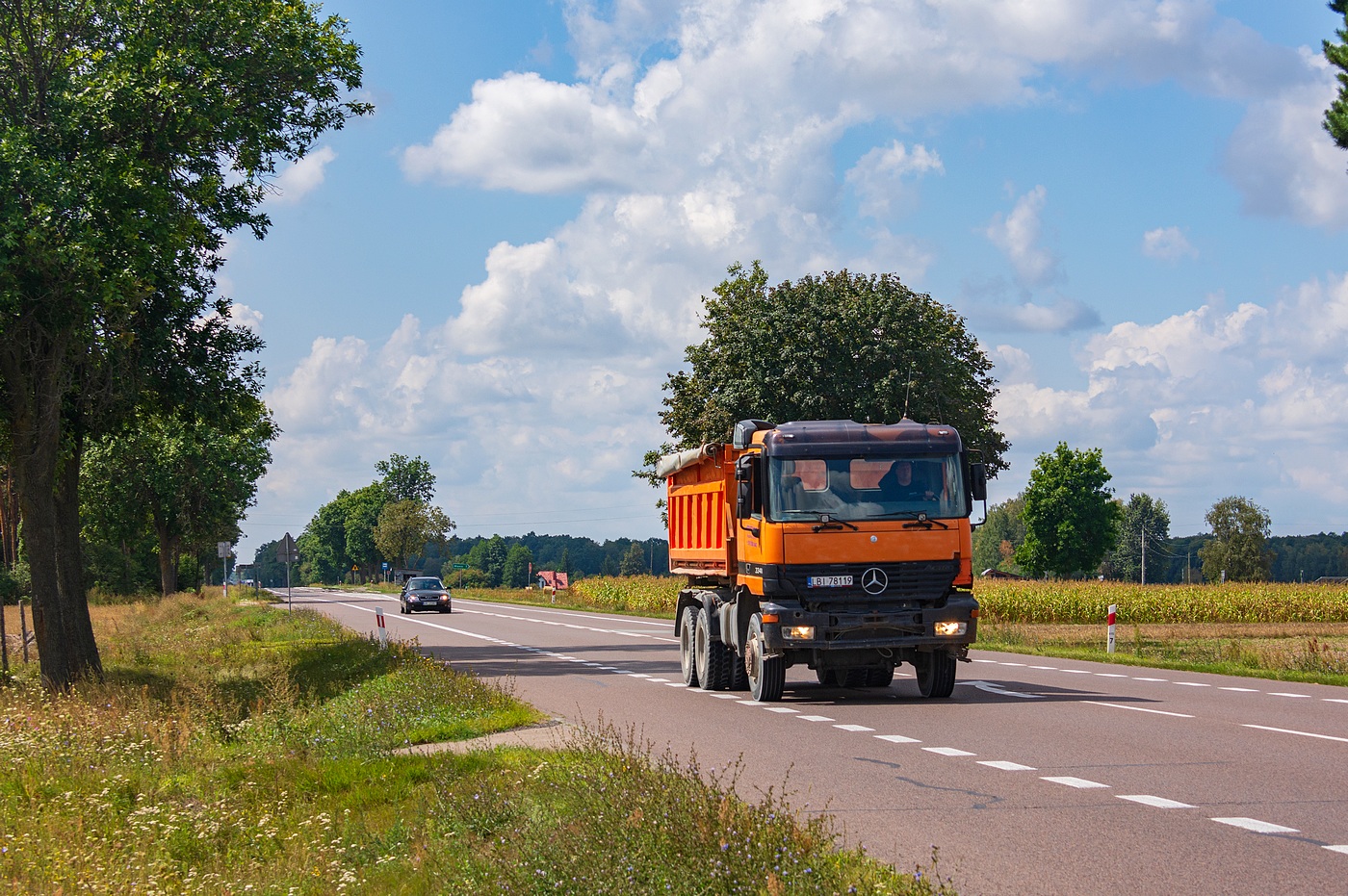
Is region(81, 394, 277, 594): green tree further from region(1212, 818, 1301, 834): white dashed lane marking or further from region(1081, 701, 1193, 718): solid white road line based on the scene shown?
region(1212, 818, 1301, 834): white dashed lane marking

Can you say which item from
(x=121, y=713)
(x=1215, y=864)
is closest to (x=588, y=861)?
(x=1215, y=864)

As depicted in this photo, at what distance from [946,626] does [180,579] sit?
89.5 m

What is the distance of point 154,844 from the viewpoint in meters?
8.90

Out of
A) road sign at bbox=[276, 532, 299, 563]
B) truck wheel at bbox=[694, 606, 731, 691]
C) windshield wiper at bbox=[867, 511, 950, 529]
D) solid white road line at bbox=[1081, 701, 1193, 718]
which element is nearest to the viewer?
solid white road line at bbox=[1081, 701, 1193, 718]

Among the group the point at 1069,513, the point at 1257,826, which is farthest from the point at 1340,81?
the point at 1069,513

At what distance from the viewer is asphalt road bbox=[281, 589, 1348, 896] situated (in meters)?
7.55

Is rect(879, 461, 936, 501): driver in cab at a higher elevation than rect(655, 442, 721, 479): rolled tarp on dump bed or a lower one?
lower

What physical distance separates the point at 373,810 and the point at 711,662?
32.8 ft

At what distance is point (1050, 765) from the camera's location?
→ 37.2 feet

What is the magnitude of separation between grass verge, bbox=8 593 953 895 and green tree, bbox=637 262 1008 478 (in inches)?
1234

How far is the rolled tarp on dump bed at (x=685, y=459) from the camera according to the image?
63.3ft

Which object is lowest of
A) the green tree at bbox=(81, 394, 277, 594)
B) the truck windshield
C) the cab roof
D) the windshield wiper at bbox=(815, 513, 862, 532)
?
the windshield wiper at bbox=(815, 513, 862, 532)

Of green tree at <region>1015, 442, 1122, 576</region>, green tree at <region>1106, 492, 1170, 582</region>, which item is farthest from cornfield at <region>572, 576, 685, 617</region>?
green tree at <region>1106, 492, 1170, 582</region>

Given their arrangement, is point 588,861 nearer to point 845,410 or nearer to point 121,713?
point 121,713
